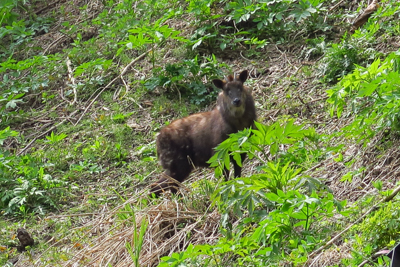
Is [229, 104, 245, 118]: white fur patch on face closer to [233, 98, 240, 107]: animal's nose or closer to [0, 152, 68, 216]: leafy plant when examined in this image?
[233, 98, 240, 107]: animal's nose

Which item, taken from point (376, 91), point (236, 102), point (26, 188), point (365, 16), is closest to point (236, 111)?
point (236, 102)

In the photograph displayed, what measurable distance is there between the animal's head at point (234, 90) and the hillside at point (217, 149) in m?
0.52

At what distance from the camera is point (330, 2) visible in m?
11.2

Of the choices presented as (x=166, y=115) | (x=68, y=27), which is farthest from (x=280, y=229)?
(x=68, y=27)

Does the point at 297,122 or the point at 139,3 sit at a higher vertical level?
the point at 139,3

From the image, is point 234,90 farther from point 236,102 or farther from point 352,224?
point 352,224

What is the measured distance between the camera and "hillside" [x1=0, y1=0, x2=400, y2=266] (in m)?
5.02

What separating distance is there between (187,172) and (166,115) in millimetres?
2098

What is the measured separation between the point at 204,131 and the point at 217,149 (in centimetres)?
325

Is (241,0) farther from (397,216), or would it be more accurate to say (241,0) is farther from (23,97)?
(397,216)

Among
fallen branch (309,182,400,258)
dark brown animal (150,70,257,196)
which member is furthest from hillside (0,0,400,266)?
dark brown animal (150,70,257,196)

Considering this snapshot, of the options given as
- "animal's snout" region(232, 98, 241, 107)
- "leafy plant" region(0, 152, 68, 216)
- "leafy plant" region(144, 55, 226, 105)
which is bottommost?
"leafy plant" region(0, 152, 68, 216)

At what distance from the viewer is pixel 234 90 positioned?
8391mm

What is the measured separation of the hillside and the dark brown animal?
13.7 inches
